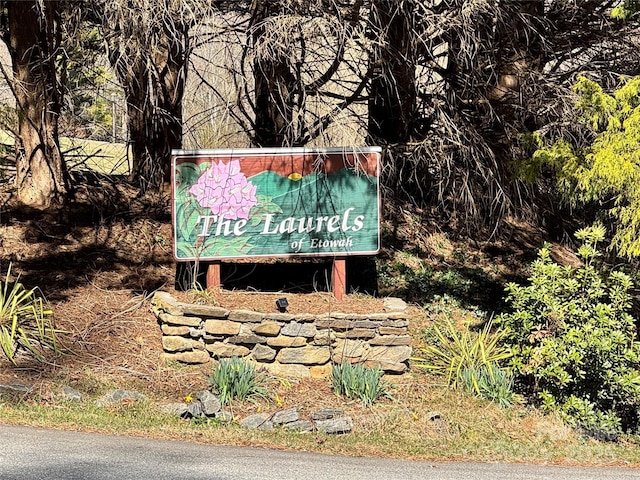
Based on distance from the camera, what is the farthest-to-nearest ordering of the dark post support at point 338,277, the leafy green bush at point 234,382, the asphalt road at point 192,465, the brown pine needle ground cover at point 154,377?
the dark post support at point 338,277 < the leafy green bush at point 234,382 < the brown pine needle ground cover at point 154,377 < the asphalt road at point 192,465

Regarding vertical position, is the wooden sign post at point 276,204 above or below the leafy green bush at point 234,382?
above

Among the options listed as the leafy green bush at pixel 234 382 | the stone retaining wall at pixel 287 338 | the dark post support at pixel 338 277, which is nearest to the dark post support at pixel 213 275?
the stone retaining wall at pixel 287 338

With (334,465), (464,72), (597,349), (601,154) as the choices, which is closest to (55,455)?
(334,465)

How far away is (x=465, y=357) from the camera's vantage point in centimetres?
938

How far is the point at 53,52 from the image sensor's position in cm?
1098

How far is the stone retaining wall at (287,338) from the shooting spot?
9.27 m

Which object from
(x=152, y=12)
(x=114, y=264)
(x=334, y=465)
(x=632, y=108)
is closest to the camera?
(x=334, y=465)

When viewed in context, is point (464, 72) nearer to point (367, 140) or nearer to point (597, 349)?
point (367, 140)

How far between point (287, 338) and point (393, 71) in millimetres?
4877

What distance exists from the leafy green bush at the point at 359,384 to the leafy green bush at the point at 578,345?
1.44 meters

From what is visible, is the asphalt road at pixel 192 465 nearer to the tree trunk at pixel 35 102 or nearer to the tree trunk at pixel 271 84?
the tree trunk at pixel 271 84

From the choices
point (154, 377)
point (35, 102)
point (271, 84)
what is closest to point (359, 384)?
point (154, 377)

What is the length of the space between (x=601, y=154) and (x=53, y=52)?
675 cm

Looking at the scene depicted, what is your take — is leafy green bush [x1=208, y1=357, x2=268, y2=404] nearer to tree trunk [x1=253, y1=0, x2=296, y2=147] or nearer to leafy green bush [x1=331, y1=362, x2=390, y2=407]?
leafy green bush [x1=331, y1=362, x2=390, y2=407]
